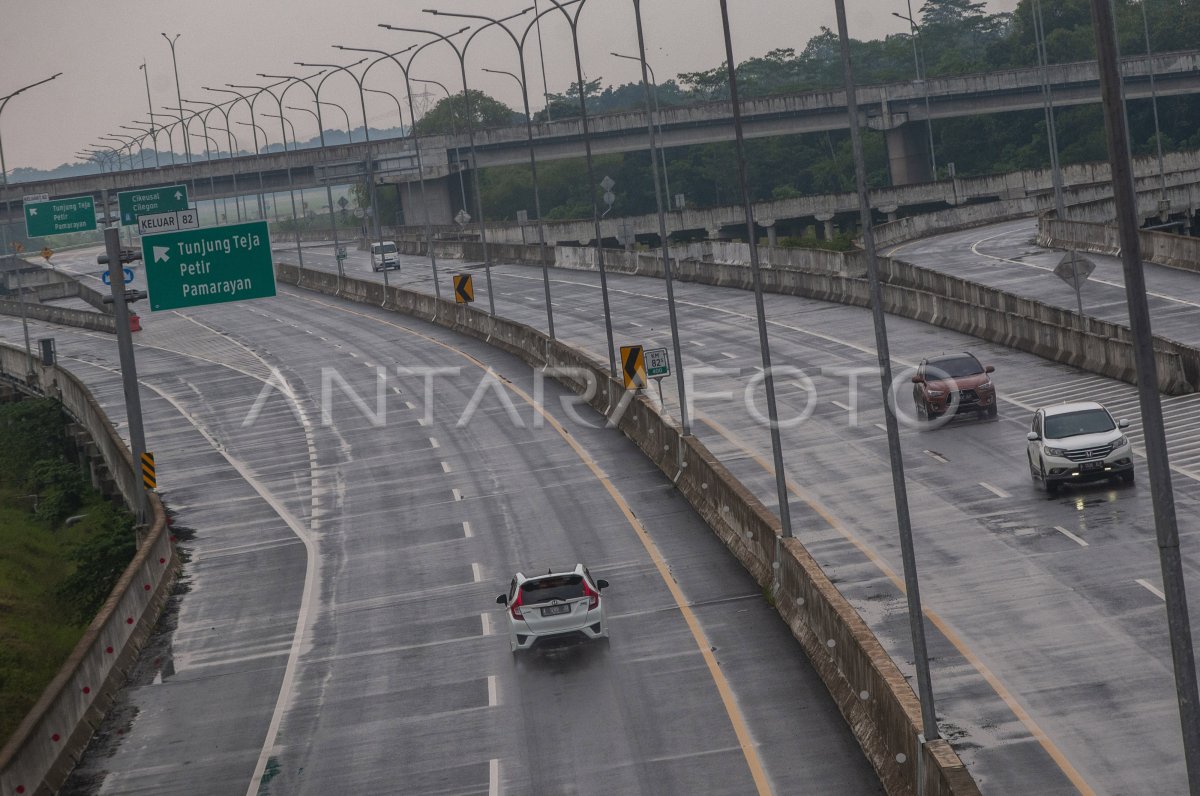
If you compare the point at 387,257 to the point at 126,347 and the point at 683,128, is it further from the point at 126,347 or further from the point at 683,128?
the point at 126,347

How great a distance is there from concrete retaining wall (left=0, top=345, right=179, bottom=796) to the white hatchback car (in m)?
6.64

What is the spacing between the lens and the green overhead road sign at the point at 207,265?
38188 millimetres

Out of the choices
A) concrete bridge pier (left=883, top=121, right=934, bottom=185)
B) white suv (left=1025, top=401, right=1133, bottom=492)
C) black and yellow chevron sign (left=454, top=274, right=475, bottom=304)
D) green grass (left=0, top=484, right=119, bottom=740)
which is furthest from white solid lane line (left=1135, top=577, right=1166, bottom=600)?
concrete bridge pier (left=883, top=121, right=934, bottom=185)

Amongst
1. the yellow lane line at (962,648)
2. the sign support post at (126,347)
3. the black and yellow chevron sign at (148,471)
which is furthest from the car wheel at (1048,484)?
the black and yellow chevron sign at (148,471)

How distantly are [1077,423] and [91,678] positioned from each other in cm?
1929

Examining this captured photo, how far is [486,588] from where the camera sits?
3083 cm

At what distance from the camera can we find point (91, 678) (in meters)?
25.0

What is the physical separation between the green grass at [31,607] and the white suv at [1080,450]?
815 inches

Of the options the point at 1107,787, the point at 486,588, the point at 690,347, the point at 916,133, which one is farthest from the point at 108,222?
the point at 916,133

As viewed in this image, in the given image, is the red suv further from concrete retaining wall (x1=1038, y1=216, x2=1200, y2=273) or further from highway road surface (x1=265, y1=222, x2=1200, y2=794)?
concrete retaining wall (x1=1038, y1=216, x2=1200, y2=273)

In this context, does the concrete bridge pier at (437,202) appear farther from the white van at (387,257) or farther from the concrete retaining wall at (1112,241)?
the concrete retaining wall at (1112,241)

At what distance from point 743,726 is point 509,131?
11478cm

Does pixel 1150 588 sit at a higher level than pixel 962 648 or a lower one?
higher

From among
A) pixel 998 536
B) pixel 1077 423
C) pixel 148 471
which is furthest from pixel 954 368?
pixel 148 471
